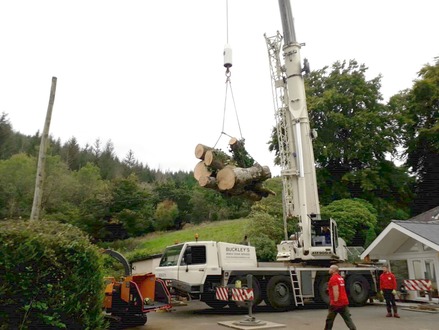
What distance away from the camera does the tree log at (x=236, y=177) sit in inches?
433

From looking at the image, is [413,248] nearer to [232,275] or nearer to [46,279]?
[232,275]

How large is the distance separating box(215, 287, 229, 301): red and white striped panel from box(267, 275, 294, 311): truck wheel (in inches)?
70.6

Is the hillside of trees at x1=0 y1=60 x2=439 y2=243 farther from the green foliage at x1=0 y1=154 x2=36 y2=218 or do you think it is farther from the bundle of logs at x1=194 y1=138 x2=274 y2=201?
the bundle of logs at x1=194 y1=138 x2=274 y2=201

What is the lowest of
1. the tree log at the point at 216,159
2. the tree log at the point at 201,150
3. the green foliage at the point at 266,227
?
the green foliage at the point at 266,227

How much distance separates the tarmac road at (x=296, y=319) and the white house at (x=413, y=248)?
2332 millimetres

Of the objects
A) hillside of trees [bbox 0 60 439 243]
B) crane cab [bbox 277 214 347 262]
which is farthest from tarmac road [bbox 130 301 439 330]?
hillside of trees [bbox 0 60 439 243]

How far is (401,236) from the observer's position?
52.3 ft

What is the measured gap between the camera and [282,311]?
1246 cm

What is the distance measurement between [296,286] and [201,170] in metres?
4.93

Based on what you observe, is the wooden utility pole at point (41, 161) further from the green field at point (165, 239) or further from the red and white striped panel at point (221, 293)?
the green field at point (165, 239)

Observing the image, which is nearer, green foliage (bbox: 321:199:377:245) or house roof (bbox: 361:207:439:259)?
house roof (bbox: 361:207:439:259)

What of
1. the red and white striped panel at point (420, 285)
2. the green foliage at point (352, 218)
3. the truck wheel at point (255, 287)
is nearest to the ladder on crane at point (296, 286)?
the truck wheel at point (255, 287)

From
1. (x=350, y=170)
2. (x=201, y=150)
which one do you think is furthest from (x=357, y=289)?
(x=350, y=170)

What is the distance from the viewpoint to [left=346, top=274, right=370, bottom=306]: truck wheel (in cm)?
1365
